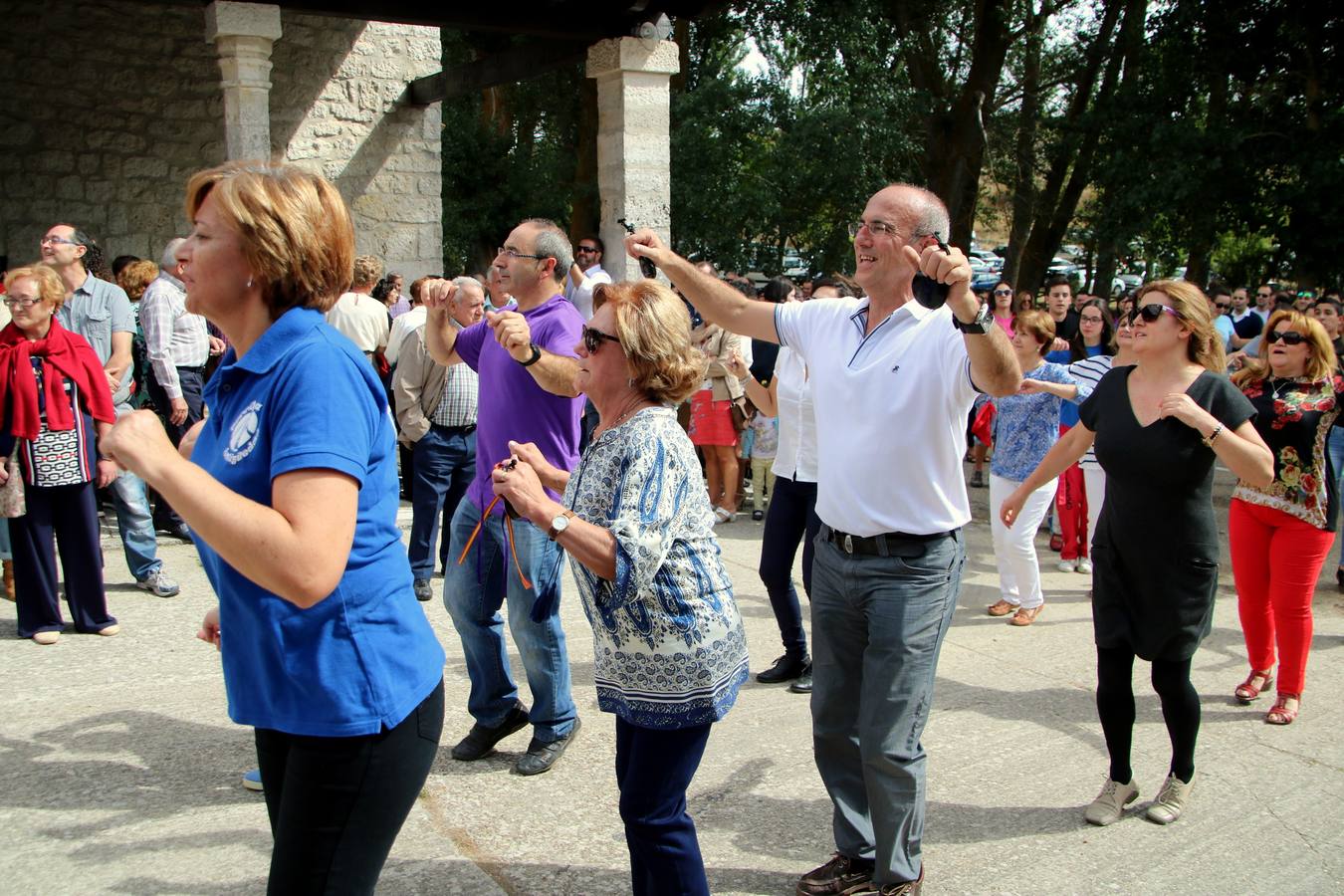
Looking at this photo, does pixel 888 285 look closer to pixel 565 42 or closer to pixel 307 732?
pixel 307 732

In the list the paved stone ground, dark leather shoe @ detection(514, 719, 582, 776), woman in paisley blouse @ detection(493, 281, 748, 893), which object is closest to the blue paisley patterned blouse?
woman in paisley blouse @ detection(493, 281, 748, 893)

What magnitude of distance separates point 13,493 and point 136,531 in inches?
35.7

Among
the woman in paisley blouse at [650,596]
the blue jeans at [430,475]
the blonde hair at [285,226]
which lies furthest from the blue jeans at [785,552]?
the blonde hair at [285,226]

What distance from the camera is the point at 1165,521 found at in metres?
3.75

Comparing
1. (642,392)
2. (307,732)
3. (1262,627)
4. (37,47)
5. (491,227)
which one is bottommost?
(1262,627)

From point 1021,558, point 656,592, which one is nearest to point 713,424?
point 1021,558

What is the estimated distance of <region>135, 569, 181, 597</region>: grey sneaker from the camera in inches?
252

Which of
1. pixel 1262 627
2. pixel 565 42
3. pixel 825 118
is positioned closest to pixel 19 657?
pixel 1262 627

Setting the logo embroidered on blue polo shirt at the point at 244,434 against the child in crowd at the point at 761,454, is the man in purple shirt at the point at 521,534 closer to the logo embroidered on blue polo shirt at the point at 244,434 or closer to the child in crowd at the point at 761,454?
the logo embroidered on blue polo shirt at the point at 244,434

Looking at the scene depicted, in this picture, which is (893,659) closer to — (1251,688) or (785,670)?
(785,670)

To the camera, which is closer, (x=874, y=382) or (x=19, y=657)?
(x=874, y=382)

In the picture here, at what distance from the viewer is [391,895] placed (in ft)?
10.6

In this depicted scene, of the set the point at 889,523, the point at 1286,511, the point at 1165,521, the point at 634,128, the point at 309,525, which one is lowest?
the point at 1286,511

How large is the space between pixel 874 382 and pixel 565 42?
9.65 m
